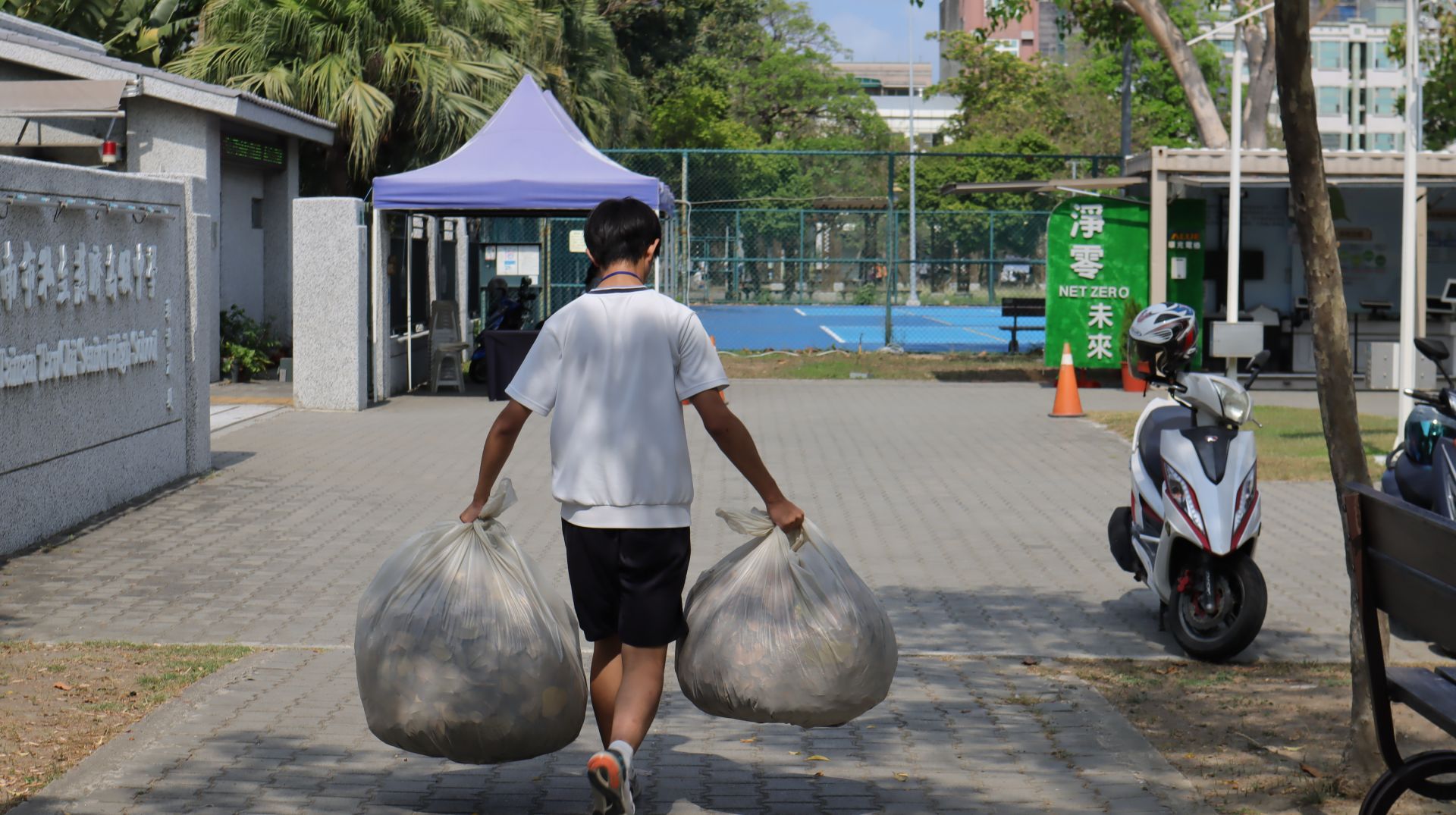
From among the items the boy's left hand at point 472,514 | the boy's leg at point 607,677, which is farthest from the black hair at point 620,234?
the boy's leg at point 607,677

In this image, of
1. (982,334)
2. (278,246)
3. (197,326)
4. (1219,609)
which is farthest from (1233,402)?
(982,334)

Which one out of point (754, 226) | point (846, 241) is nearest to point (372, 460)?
point (754, 226)

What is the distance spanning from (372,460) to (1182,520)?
7642 millimetres

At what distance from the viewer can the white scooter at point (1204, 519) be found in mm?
6637

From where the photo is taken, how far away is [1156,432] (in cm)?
732

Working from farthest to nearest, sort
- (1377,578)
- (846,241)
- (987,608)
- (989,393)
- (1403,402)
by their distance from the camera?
(846,241), (989,393), (1403,402), (987,608), (1377,578)

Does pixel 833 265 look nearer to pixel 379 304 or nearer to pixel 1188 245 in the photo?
pixel 1188 245

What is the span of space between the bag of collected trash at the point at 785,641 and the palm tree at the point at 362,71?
1799 cm

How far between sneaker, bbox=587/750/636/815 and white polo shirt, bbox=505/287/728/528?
2.04 feet

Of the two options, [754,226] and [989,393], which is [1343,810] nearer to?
[989,393]

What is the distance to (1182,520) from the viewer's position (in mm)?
6711

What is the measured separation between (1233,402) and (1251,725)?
5.51 ft

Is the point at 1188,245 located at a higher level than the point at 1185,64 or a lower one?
lower

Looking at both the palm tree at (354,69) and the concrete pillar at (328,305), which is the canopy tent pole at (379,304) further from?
the palm tree at (354,69)
